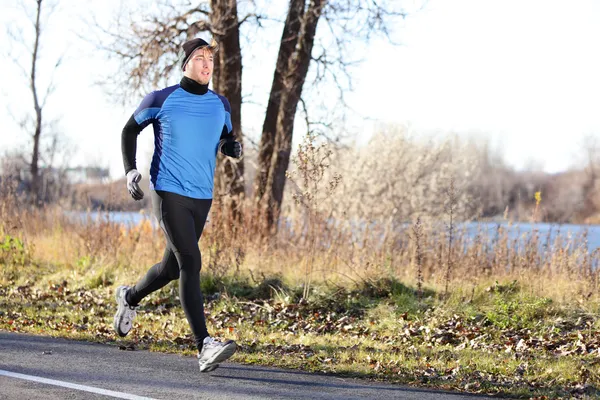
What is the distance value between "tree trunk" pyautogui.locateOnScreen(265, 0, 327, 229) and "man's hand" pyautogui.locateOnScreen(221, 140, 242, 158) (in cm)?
742

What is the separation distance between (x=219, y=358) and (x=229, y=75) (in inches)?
351

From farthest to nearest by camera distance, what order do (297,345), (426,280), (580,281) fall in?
(426,280) → (580,281) → (297,345)

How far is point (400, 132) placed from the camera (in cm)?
2619

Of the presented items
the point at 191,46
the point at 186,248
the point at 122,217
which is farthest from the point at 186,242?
the point at 122,217

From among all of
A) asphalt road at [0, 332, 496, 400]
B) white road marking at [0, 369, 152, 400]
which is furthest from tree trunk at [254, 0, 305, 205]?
white road marking at [0, 369, 152, 400]

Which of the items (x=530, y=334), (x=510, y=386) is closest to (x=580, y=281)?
(x=530, y=334)

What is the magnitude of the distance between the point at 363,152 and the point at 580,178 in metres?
24.0

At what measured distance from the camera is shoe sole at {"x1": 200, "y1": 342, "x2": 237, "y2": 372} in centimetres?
509

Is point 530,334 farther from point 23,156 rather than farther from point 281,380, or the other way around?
point 23,156

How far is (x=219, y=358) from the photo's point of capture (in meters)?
5.13

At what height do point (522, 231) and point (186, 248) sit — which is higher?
point (186, 248)

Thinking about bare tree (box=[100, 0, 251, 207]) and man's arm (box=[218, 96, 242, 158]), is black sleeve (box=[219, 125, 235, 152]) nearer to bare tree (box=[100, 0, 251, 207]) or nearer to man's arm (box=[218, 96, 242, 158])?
man's arm (box=[218, 96, 242, 158])

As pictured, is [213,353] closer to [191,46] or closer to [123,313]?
[123,313]

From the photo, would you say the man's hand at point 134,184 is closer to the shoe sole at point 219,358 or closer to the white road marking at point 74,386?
the shoe sole at point 219,358
